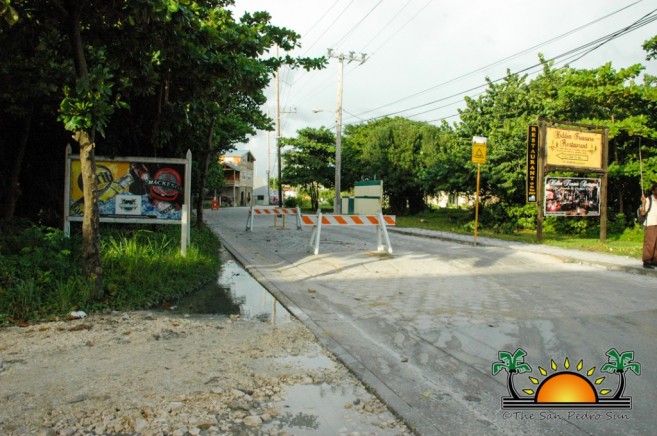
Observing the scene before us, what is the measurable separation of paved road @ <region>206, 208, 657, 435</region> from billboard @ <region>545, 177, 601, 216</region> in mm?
4900

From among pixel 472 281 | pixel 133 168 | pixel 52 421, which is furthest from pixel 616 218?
pixel 52 421

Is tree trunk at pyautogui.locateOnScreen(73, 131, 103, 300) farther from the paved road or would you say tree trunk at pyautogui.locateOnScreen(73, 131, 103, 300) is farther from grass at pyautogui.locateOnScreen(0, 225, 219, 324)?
the paved road

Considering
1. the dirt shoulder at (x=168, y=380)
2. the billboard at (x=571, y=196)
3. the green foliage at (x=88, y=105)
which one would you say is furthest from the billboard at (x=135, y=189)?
the billboard at (x=571, y=196)

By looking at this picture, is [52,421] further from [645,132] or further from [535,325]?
[645,132]

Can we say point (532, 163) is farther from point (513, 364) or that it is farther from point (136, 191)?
point (513, 364)

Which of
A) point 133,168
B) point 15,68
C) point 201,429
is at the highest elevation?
point 15,68

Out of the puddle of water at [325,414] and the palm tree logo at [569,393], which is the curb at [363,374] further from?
the palm tree logo at [569,393]

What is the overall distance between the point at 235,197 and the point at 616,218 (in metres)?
73.6

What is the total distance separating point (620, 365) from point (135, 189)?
8574 mm

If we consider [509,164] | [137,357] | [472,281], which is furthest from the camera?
[509,164]

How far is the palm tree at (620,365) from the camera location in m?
4.21

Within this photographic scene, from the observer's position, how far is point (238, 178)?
3588 inches

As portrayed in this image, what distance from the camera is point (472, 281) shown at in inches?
383

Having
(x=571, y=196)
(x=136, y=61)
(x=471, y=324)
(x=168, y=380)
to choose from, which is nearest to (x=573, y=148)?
(x=571, y=196)
